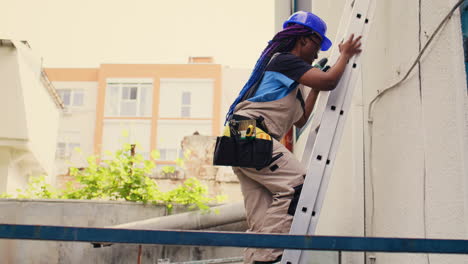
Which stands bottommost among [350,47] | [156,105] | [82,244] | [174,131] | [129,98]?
[82,244]

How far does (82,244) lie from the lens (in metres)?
6.25

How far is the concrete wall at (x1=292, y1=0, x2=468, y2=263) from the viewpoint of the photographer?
2088mm

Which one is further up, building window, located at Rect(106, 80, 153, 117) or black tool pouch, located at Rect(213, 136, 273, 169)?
building window, located at Rect(106, 80, 153, 117)

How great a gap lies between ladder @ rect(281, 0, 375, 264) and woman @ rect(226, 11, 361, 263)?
0.08 metres

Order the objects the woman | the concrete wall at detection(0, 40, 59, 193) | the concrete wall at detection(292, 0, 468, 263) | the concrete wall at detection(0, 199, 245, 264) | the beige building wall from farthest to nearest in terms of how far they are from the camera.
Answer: the beige building wall < the concrete wall at detection(0, 40, 59, 193) < the concrete wall at detection(0, 199, 245, 264) < the woman < the concrete wall at detection(292, 0, 468, 263)

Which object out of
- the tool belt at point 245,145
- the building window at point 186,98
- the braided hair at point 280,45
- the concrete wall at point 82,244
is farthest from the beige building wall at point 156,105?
the tool belt at point 245,145

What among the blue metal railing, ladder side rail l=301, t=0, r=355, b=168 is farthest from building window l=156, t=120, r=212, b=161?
the blue metal railing

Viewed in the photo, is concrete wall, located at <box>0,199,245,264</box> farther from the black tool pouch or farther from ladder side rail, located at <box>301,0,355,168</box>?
the black tool pouch

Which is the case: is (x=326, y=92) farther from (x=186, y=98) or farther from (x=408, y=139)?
(x=186, y=98)

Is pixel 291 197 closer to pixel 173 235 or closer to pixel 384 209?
pixel 384 209

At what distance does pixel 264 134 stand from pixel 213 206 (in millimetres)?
4034

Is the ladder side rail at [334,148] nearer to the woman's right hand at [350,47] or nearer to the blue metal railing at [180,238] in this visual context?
the woman's right hand at [350,47]

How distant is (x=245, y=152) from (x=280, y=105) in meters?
0.34

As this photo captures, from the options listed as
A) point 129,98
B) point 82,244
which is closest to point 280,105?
point 82,244
